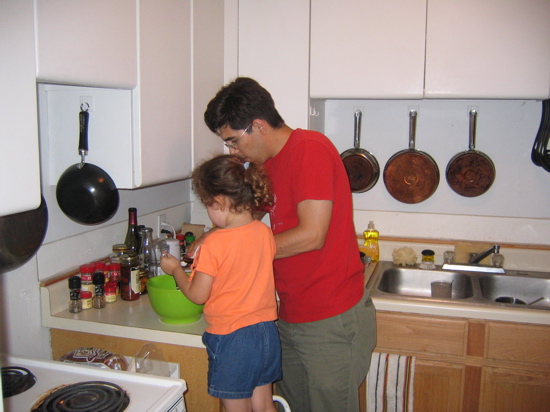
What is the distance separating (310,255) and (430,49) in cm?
101

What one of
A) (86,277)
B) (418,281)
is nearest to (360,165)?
(418,281)

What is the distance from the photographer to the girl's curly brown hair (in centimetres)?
136

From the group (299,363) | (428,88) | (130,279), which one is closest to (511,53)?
(428,88)

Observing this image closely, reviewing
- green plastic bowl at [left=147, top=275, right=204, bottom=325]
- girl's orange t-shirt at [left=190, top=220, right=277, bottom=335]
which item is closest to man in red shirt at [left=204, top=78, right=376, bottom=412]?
girl's orange t-shirt at [left=190, top=220, right=277, bottom=335]

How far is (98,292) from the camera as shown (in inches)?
67.7

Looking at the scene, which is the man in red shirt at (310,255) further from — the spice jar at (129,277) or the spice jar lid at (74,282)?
the spice jar lid at (74,282)

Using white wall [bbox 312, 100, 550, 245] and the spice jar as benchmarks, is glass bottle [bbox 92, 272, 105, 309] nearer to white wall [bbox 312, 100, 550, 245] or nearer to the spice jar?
the spice jar

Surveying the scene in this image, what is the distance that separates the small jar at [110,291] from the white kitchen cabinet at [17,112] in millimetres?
948

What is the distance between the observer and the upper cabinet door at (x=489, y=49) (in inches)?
74.8

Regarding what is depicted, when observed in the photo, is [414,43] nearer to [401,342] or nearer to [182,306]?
[401,342]

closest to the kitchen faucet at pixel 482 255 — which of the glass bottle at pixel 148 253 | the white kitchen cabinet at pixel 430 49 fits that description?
the white kitchen cabinet at pixel 430 49

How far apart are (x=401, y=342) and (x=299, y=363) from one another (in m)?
0.47

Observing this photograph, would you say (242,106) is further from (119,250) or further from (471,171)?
(471,171)

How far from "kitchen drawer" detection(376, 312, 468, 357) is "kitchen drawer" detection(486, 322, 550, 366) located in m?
0.09
